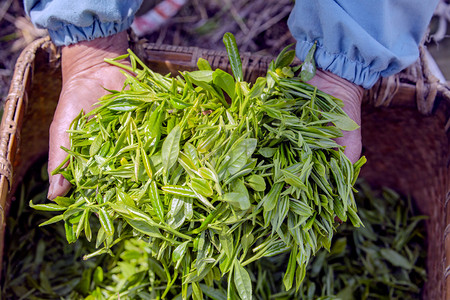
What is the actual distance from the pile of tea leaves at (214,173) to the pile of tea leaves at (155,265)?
28cm

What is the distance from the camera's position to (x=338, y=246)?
3.41 ft

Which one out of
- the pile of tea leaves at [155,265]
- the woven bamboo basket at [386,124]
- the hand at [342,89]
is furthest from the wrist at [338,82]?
the pile of tea leaves at [155,265]

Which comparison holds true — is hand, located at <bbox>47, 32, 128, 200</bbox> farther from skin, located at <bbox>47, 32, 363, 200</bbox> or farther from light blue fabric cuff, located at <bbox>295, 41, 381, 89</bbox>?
light blue fabric cuff, located at <bbox>295, 41, 381, 89</bbox>

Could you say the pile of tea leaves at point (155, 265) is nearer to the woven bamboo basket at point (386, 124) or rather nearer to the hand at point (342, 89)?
the woven bamboo basket at point (386, 124)

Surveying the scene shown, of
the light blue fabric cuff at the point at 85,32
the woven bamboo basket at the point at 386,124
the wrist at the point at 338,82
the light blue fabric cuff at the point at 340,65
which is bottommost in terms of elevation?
the woven bamboo basket at the point at 386,124

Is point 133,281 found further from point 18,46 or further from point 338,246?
point 18,46

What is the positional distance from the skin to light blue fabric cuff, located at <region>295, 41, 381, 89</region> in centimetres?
2

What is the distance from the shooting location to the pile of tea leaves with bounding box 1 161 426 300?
3.19 ft

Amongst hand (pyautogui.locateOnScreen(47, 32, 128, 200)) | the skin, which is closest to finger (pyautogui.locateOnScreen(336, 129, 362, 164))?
the skin

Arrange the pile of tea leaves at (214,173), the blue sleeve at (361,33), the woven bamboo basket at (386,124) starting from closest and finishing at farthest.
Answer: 1. the pile of tea leaves at (214,173)
2. the blue sleeve at (361,33)
3. the woven bamboo basket at (386,124)

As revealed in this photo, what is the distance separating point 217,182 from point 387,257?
672 mm

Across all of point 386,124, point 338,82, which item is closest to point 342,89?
point 338,82

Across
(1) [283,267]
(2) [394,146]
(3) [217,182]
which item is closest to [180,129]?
(3) [217,182]

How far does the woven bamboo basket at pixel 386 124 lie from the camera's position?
2.91 ft
